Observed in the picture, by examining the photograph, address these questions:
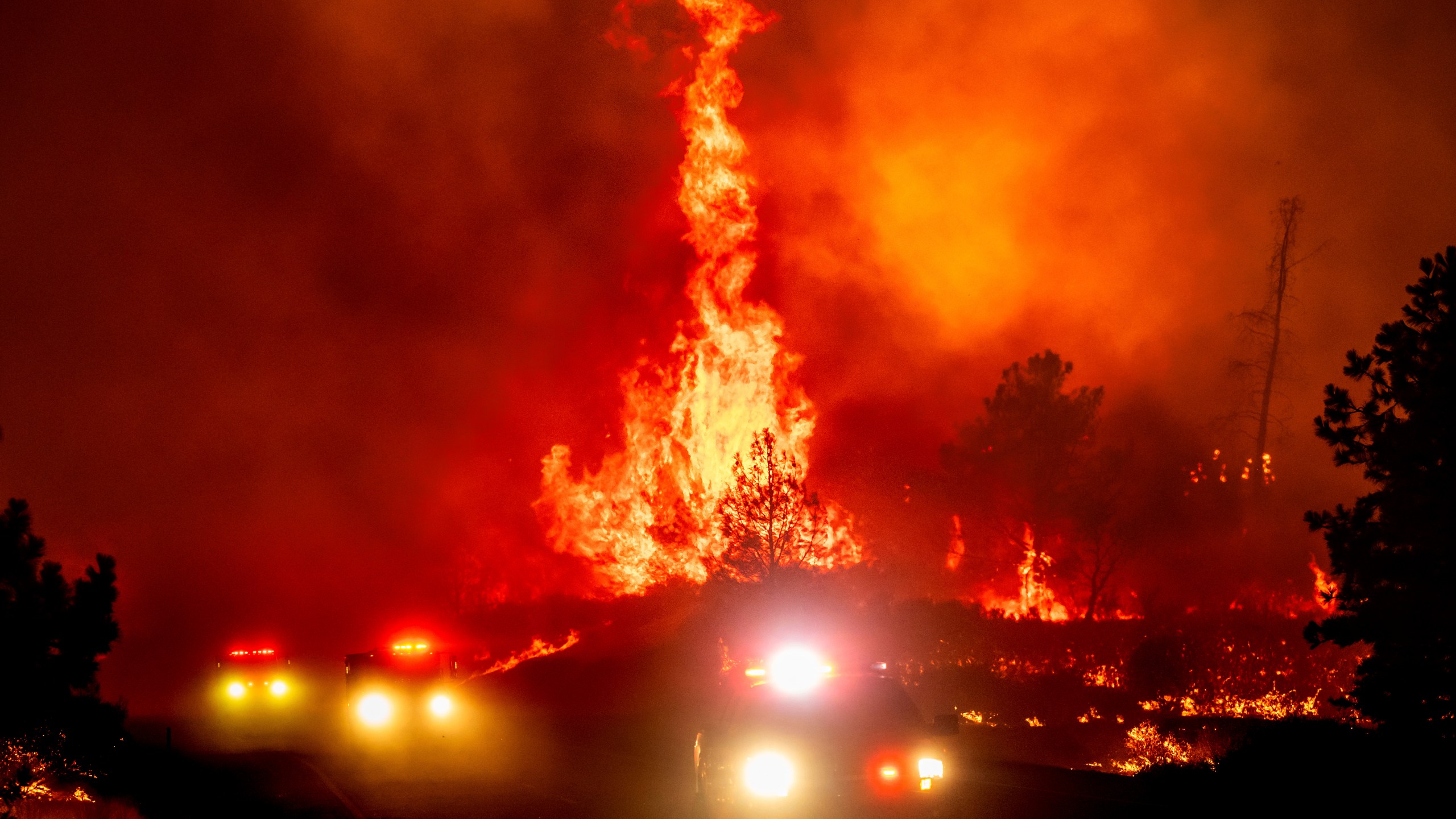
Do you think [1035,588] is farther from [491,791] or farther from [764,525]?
[491,791]

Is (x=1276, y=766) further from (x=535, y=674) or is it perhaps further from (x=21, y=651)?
(x=535, y=674)

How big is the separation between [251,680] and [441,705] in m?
8.09

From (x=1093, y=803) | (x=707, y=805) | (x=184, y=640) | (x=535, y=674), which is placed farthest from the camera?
(x=184, y=640)

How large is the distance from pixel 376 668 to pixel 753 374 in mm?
20629

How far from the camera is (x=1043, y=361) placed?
52.2 meters

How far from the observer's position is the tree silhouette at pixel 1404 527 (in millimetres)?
16250

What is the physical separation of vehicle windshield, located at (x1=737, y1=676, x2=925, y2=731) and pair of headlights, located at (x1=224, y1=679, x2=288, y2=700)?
2468cm

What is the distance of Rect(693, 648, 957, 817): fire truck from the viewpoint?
9.70 m

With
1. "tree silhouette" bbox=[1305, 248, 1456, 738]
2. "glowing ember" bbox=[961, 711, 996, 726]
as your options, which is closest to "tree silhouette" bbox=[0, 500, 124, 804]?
"tree silhouette" bbox=[1305, 248, 1456, 738]

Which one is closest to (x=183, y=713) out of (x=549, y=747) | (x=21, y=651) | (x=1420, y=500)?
(x=549, y=747)

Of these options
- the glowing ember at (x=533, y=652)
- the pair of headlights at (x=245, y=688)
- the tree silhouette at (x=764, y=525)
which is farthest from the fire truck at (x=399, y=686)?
the glowing ember at (x=533, y=652)

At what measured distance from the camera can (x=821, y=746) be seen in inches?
390

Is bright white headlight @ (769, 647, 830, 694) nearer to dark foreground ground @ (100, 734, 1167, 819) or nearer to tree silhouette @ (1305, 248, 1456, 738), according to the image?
dark foreground ground @ (100, 734, 1167, 819)

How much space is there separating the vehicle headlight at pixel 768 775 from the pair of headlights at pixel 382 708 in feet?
57.9
